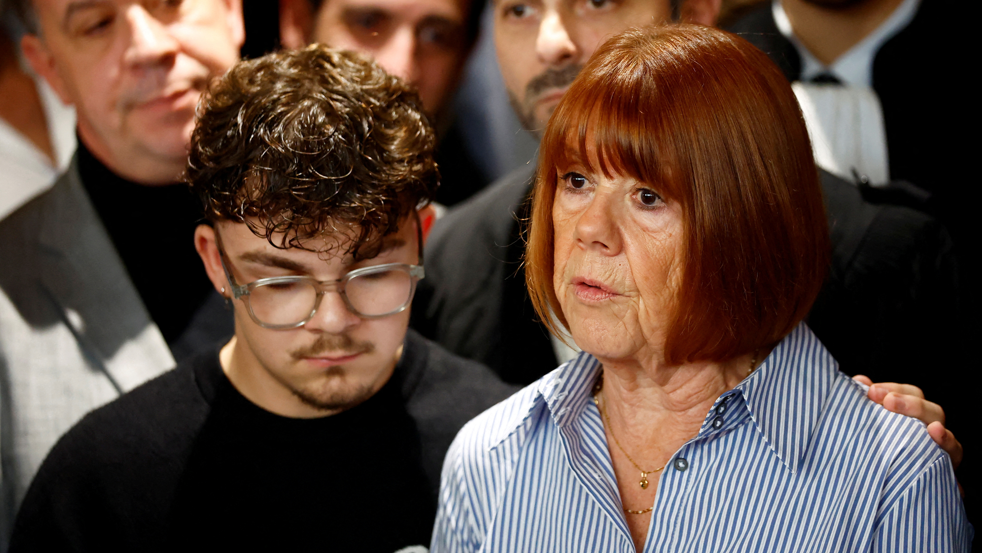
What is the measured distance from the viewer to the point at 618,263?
47.0 inches

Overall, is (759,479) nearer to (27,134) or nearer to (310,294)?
(310,294)

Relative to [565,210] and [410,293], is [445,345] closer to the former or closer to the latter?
[410,293]

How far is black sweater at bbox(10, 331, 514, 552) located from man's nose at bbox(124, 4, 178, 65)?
0.72 meters

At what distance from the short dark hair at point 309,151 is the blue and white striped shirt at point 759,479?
44cm

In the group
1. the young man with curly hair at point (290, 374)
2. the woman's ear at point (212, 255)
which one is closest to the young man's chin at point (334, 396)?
the young man with curly hair at point (290, 374)

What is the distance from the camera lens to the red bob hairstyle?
1134mm

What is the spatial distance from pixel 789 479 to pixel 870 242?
0.78 m

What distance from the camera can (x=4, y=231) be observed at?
1.99m

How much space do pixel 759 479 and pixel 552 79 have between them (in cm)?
104

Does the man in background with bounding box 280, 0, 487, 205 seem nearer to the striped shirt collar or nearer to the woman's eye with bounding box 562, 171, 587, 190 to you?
the woman's eye with bounding box 562, 171, 587, 190

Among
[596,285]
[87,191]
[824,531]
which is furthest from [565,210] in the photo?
[87,191]

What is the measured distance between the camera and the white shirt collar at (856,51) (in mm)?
1802

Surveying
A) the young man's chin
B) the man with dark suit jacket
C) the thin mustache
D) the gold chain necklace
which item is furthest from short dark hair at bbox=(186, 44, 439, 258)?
the man with dark suit jacket

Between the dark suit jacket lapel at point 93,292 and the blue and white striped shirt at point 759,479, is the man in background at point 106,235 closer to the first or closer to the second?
the dark suit jacket lapel at point 93,292
